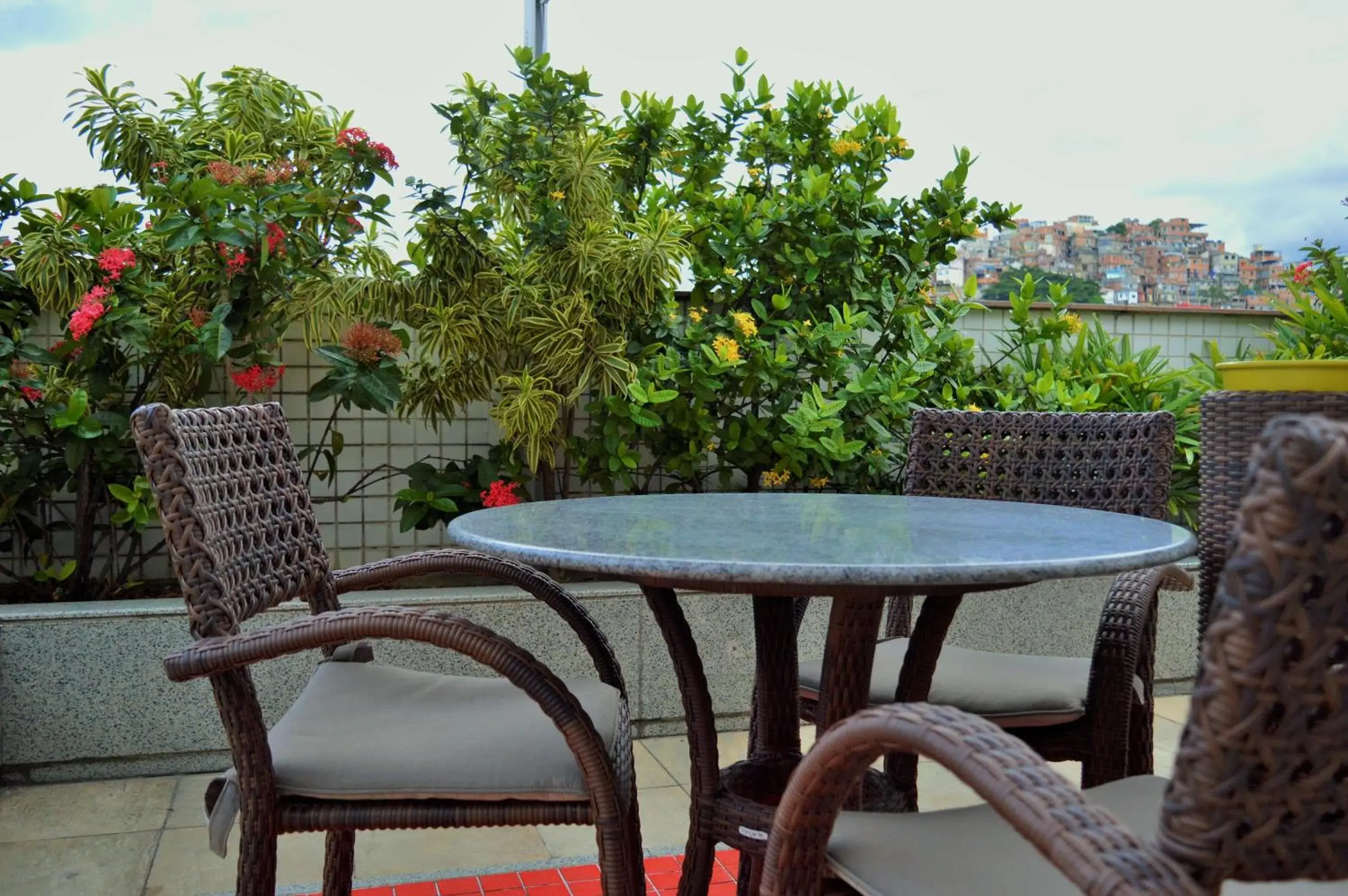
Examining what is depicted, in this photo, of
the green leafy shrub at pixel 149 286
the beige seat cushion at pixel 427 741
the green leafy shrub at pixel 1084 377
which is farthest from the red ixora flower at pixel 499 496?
the green leafy shrub at pixel 1084 377

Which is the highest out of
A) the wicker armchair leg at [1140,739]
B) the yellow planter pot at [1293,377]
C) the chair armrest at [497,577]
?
the yellow planter pot at [1293,377]

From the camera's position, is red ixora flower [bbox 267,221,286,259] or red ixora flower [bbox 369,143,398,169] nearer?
red ixora flower [bbox 267,221,286,259]

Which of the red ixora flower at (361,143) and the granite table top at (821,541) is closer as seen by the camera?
the granite table top at (821,541)

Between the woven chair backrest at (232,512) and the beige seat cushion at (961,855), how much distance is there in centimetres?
85

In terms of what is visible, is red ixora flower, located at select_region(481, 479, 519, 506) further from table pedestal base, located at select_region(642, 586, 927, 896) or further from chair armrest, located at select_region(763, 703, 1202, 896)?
chair armrest, located at select_region(763, 703, 1202, 896)

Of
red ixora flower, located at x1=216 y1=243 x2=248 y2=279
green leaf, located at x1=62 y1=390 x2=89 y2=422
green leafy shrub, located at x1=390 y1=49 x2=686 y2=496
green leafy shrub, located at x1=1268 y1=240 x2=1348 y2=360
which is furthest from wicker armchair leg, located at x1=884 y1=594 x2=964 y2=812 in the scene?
green leafy shrub, located at x1=1268 y1=240 x2=1348 y2=360

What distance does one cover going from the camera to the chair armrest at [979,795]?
0.78 metres

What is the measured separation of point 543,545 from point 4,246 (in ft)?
7.80

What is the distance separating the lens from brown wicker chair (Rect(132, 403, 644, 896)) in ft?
4.51

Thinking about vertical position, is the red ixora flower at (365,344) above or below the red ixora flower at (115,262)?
below

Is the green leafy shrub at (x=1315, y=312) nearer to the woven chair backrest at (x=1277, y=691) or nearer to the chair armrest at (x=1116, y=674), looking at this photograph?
the chair armrest at (x=1116, y=674)

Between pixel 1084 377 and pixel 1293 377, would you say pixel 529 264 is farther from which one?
pixel 1293 377

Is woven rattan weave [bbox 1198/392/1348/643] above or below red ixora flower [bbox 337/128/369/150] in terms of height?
below

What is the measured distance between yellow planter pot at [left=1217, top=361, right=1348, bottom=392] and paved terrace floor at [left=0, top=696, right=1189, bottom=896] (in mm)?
1330
